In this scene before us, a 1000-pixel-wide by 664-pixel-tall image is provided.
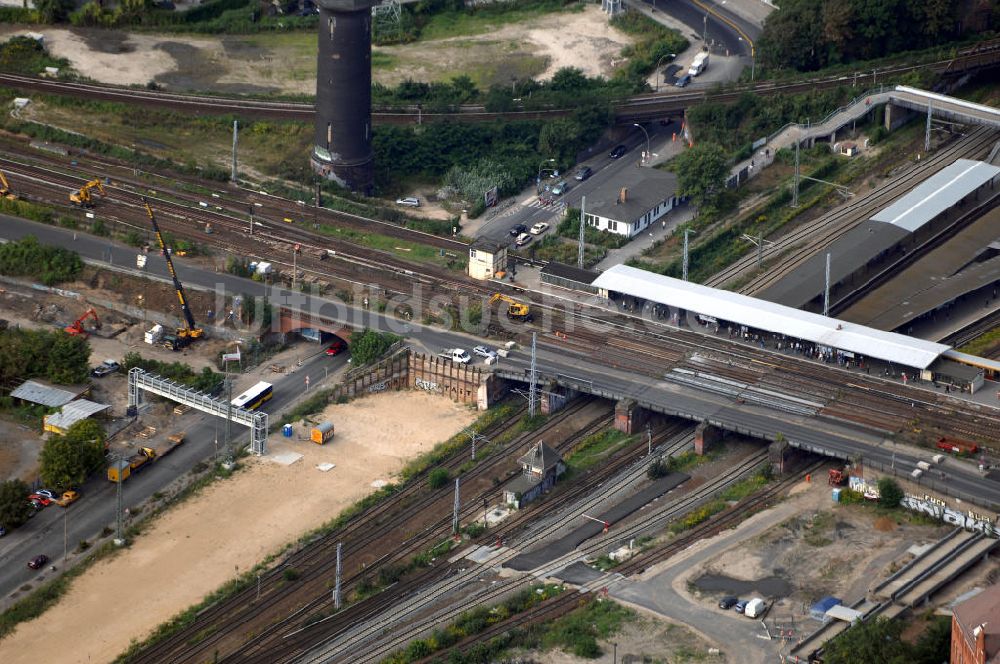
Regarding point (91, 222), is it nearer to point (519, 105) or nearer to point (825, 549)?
point (519, 105)

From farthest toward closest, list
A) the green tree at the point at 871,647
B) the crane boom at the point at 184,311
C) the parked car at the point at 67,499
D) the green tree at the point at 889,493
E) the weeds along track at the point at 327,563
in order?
the crane boom at the point at 184,311
the parked car at the point at 67,499
the green tree at the point at 889,493
the weeds along track at the point at 327,563
the green tree at the point at 871,647

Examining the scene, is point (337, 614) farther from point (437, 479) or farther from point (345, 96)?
point (345, 96)

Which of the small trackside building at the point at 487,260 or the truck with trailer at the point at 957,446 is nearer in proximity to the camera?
the truck with trailer at the point at 957,446

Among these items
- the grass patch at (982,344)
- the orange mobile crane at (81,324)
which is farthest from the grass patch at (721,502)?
the orange mobile crane at (81,324)

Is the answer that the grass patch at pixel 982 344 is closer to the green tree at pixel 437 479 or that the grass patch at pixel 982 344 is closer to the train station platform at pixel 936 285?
the train station platform at pixel 936 285

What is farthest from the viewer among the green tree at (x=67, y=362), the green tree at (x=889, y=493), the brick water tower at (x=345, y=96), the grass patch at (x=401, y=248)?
the brick water tower at (x=345, y=96)

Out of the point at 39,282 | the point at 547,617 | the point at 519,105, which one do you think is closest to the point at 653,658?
the point at 547,617
